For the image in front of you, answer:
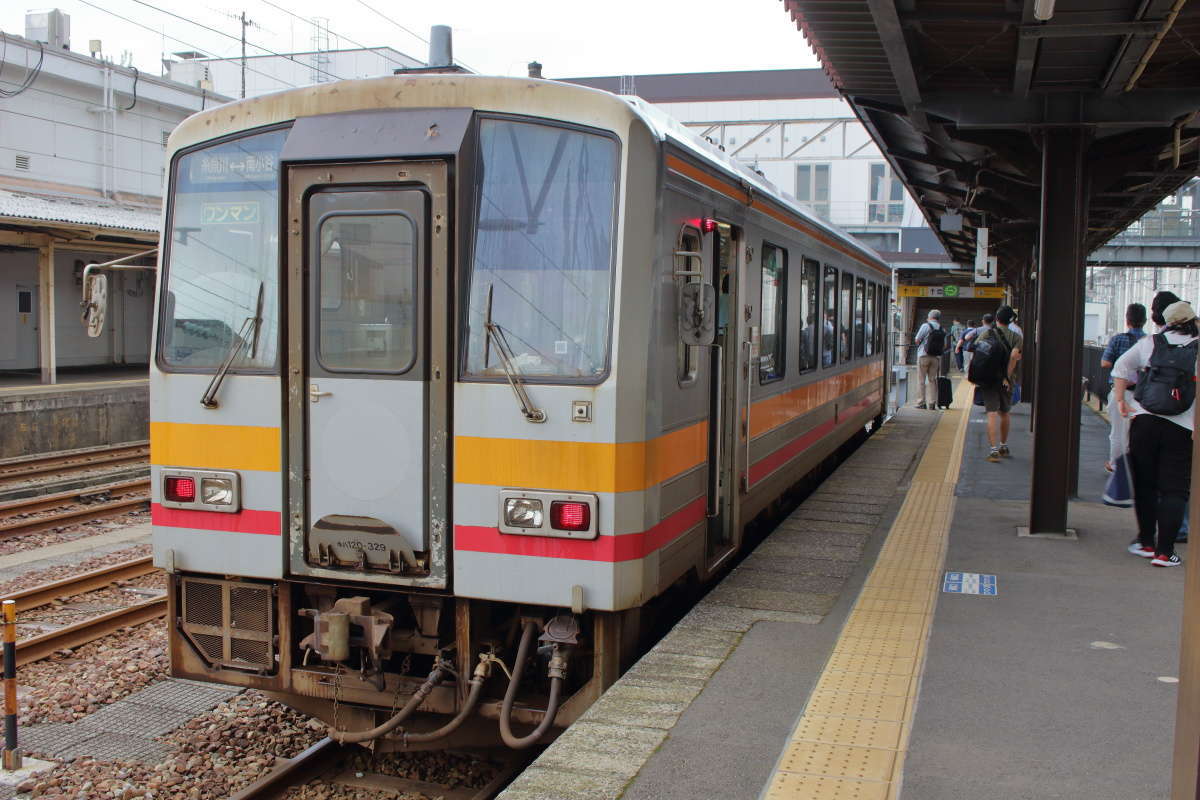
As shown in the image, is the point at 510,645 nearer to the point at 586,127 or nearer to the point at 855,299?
the point at 586,127

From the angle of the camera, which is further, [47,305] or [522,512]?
[47,305]

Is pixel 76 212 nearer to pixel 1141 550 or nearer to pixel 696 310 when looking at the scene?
pixel 696 310

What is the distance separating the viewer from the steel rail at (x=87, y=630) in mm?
6820

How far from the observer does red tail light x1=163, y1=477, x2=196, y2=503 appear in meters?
5.17

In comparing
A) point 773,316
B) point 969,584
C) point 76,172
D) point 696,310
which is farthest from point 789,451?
point 76,172

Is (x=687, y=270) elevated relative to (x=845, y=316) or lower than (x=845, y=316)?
elevated

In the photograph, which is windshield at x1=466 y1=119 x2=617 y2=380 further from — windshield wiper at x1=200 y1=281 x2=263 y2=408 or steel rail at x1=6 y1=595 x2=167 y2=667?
steel rail at x1=6 y1=595 x2=167 y2=667

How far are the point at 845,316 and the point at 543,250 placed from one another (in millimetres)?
7600

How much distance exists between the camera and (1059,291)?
8.68 metres

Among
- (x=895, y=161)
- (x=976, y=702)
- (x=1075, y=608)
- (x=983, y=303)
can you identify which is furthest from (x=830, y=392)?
(x=983, y=303)

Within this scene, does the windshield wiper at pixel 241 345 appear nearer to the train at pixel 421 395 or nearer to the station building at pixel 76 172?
the train at pixel 421 395

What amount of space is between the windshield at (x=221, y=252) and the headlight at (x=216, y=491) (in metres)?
0.52

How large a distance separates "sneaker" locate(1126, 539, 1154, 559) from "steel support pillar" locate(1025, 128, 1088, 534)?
78 cm

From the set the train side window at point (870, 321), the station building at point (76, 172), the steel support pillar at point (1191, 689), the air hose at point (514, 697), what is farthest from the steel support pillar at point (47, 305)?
the steel support pillar at point (1191, 689)
